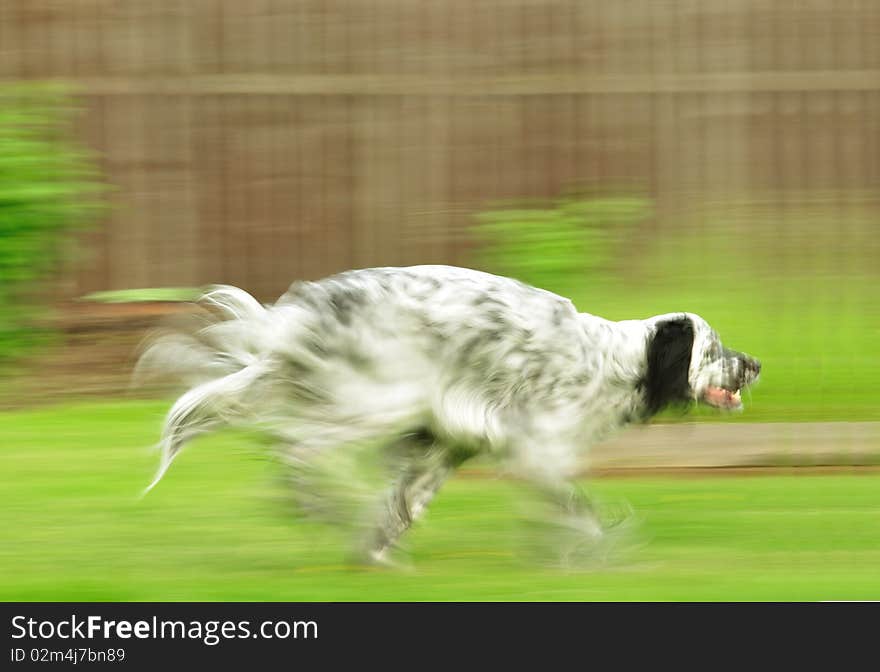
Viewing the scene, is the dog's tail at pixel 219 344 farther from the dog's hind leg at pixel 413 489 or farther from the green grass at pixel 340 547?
the dog's hind leg at pixel 413 489

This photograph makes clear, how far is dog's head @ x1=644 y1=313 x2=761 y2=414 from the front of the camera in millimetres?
6727

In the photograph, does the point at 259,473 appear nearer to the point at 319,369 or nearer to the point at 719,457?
the point at 319,369

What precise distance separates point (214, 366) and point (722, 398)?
2048mm

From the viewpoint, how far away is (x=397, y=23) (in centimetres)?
1127

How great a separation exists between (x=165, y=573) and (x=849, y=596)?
8.06ft

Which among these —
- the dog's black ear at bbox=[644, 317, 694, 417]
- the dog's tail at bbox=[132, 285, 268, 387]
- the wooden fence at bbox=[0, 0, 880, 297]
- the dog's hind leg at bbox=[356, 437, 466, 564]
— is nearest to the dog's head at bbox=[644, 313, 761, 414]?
the dog's black ear at bbox=[644, 317, 694, 417]

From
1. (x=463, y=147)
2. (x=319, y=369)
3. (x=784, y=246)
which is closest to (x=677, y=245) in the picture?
(x=784, y=246)

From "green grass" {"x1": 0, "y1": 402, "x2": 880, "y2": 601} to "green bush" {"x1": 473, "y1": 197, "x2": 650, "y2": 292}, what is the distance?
8.18 feet

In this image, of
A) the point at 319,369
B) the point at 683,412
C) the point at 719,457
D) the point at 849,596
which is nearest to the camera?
the point at 849,596

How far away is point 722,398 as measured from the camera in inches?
268

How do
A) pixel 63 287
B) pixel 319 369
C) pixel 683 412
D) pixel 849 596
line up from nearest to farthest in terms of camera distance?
pixel 849 596 → pixel 319 369 → pixel 683 412 → pixel 63 287

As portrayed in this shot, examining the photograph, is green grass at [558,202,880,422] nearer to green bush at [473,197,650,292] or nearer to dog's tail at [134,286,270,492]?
green bush at [473,197,650,292]

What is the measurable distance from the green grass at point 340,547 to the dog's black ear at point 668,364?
23.6 inches

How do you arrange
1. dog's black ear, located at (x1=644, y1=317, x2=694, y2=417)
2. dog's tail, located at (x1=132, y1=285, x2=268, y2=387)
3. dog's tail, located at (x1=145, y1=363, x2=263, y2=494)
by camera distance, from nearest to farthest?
dog's tail, located at (x1=145, y1=363, x2=263, y2=494) < dog's tail, located at (x1=132, y1=285, x2=268, y2=387) < dog's black ear, located at (x1=644, y1=317, x2=694, y2=417)
